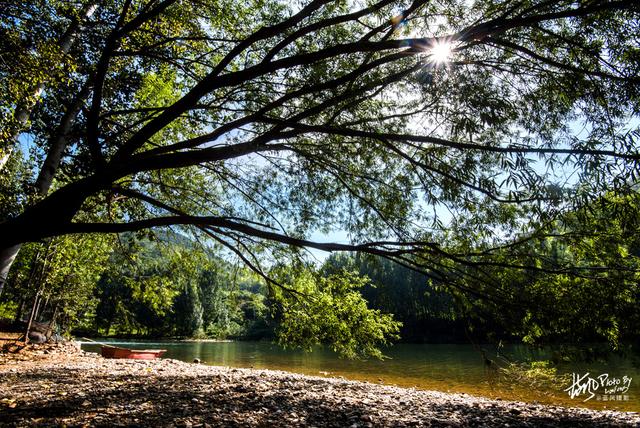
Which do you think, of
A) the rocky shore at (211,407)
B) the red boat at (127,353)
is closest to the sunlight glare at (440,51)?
the rocky shore at (211,407)

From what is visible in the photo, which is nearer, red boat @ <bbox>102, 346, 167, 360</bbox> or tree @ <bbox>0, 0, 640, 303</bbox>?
tree @ <bbox>0, 0, 640, 303</bbox>

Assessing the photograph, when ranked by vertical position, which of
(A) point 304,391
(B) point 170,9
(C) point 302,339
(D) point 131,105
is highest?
(B) point 170,9

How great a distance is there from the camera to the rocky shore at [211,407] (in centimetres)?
534

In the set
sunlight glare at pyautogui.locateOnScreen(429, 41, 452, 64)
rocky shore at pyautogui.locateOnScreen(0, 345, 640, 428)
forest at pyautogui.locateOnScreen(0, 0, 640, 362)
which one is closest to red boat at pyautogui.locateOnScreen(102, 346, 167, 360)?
rocky shore at pyautogui.locateOnScreen(0, 345, 640, 428)

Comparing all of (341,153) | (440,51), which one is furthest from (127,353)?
(440,51)

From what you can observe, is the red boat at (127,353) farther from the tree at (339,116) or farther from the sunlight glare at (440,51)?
the sunlight glare at (440,51)

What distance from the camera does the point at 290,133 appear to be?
525cm

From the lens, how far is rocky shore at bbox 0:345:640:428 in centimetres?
534

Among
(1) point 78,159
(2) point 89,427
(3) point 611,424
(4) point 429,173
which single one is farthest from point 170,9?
(3) point 611,424

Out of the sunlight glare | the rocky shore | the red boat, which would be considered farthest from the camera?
the red boat

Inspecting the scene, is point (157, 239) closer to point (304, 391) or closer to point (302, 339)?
point (302, 339)

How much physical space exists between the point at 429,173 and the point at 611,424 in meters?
6.91

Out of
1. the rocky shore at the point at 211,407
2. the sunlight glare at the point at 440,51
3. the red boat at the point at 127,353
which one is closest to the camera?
the sunlight glare at the point at 440,51

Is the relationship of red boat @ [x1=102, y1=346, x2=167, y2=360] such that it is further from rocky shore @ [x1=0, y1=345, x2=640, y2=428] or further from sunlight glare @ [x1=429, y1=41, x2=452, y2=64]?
sunlight glare @ [x1=429, y1=41, x2=452, y2=64]
